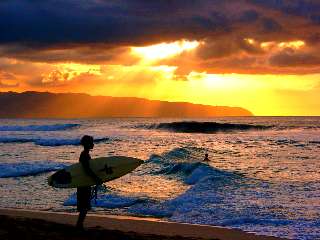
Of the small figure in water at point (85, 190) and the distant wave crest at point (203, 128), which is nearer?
the small figure in water at point (85, 190)

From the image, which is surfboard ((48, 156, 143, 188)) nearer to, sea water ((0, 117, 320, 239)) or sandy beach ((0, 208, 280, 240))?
sandy beach ((0, 208, 280, 240))

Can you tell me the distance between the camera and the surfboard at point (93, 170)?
9.45m

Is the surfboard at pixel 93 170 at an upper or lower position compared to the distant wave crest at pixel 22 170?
upper

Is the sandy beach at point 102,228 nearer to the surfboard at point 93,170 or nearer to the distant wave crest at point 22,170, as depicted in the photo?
the surfboard at point 93,170

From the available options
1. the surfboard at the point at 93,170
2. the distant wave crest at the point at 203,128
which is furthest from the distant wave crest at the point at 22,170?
the distant wave crest at the point at 203,128

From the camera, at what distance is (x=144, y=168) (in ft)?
82.8

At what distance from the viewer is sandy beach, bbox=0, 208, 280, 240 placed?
8.90m

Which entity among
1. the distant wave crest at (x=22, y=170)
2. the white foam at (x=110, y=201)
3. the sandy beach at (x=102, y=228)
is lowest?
the distant wave crest at (x=22, y=170)

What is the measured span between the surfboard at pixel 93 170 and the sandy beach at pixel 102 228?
83 centimetres

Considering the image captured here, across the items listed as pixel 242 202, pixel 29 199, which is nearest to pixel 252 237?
pixel 242 202

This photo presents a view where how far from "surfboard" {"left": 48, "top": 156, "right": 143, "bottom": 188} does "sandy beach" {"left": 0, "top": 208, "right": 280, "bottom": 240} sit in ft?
2.73

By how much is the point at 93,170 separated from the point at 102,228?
1193 millimetres

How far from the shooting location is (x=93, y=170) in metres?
10.1

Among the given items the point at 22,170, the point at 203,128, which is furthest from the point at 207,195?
the point at 203,128
